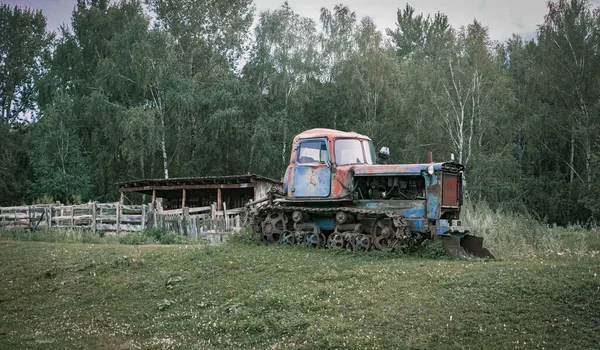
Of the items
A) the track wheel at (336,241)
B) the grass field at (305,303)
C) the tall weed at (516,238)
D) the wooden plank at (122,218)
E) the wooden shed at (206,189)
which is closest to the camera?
the grass field at (305,303)

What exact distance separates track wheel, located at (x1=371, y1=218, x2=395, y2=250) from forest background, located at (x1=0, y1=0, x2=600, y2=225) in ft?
62.4

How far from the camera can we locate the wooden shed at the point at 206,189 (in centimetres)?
2922

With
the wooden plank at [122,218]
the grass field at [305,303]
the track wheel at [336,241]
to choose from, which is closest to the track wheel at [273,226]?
the grass field at [305,303]

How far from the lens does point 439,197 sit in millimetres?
13406

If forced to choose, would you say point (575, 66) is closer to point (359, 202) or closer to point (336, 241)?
point (359, 202)

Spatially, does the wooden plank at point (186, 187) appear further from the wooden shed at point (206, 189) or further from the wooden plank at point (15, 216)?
the wooden plank at point (15, 216)

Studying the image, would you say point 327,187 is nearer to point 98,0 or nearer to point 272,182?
point 272,182

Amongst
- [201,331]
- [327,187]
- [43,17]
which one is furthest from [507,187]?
[43,17]

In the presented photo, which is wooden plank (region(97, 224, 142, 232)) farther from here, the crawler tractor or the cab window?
the cab window

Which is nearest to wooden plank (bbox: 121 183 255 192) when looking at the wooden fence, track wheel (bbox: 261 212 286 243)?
the wooden fence

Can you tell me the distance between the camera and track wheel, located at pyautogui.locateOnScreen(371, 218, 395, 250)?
13.4 meters

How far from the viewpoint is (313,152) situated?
15422 millimetres

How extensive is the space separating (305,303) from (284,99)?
1286 inches

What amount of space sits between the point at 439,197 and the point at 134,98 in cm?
3357
